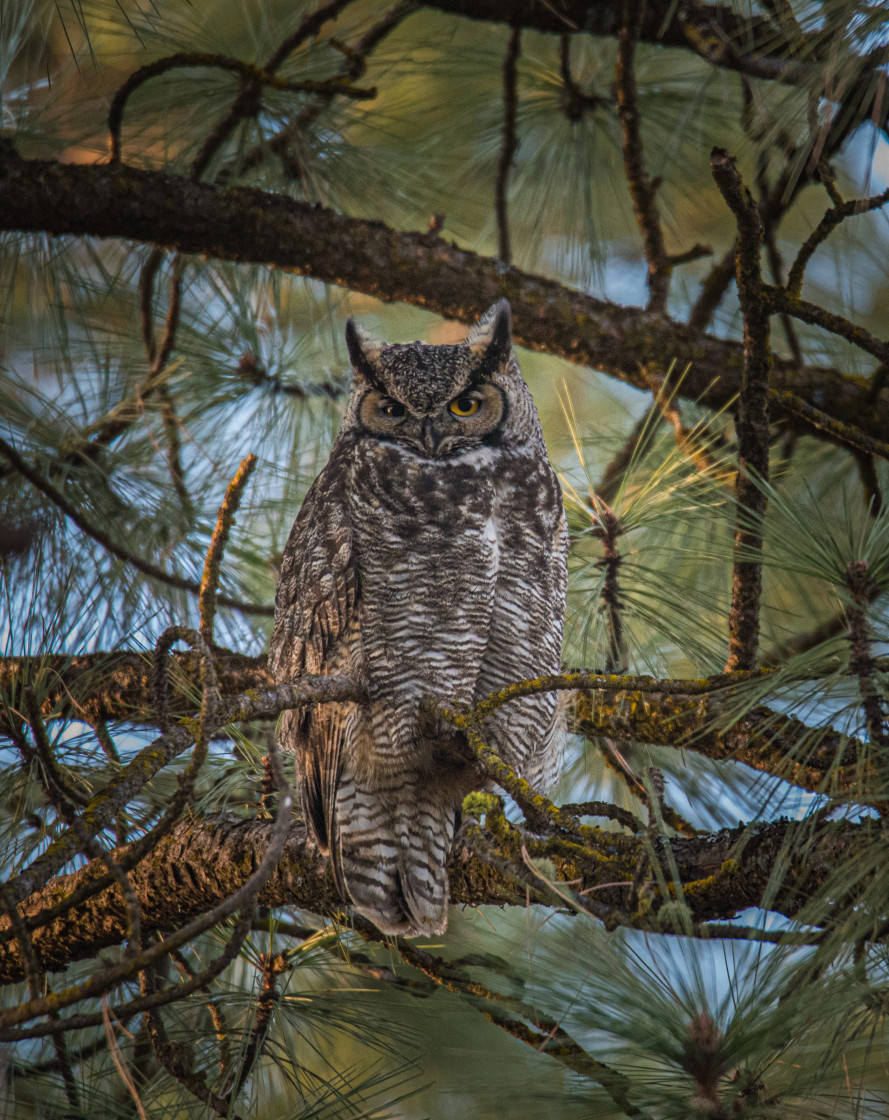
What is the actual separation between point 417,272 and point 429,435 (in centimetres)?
60

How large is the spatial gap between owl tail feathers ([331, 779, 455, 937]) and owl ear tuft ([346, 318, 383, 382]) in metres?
0.86

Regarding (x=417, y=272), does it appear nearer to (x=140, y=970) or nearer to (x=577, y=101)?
(x=577, y=101)

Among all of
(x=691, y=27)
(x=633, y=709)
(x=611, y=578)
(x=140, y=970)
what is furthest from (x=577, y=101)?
(x=140, y=970)

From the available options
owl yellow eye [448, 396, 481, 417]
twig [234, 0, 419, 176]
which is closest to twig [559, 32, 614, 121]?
twig [234, 0, 419, 176]

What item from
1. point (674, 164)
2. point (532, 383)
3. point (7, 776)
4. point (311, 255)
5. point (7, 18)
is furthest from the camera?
point (532, 383)

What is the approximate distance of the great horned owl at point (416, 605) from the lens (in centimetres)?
173

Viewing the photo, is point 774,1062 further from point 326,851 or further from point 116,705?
point 116,705

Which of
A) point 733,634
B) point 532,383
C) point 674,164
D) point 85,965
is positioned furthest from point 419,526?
point 532,383

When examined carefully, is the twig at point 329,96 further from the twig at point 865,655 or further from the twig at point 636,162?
the twig at point 865,655

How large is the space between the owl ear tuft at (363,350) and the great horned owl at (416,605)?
15 mm

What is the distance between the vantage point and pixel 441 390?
183 cm

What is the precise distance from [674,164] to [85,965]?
2.69 m

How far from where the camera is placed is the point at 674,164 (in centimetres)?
294

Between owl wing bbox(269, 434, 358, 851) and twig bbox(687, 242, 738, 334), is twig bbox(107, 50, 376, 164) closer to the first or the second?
owl wing bbox(269, 434, 358, 851)
